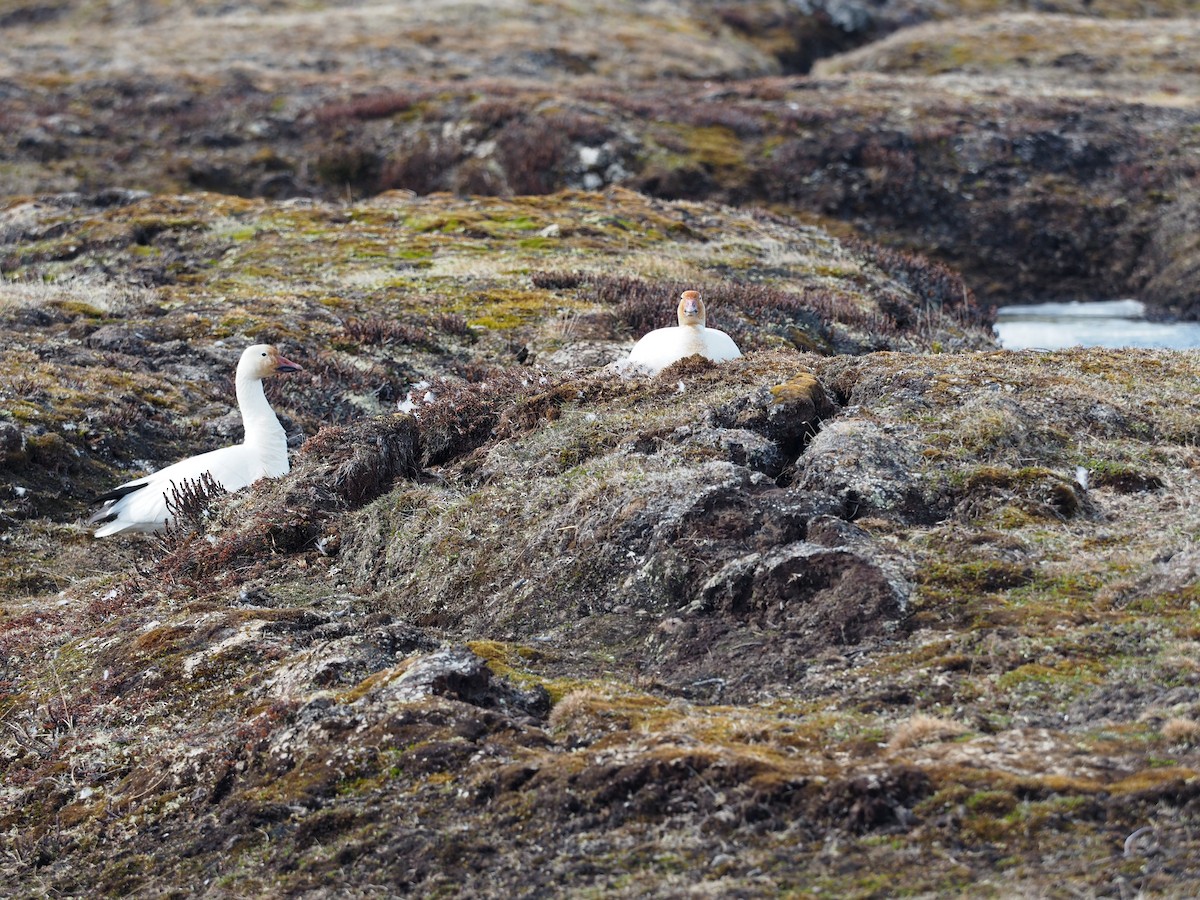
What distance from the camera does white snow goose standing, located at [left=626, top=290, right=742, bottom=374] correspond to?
414 inches

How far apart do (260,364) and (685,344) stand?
4.14 meters

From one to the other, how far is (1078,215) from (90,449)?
20.5 metres

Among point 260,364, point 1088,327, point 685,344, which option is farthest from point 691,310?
point 1088,327

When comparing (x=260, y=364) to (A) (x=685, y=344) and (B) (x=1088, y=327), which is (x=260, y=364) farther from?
(B) (x=1088, y=327)

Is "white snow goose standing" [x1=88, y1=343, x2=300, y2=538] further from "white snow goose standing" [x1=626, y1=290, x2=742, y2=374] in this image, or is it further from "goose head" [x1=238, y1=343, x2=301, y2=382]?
"white snow goose standing" [x1=626, y1=290, x2=742, y2=374]

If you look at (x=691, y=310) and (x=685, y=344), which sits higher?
(x=691, y=310)

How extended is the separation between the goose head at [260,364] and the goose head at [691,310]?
12.2ft

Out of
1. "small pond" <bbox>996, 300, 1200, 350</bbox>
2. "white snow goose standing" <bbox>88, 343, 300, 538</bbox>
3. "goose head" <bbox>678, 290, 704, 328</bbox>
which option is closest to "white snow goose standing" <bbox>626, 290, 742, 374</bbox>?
"goose head" <bbox>678, 290, 704, 328</bbox>

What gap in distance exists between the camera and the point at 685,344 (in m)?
10.6

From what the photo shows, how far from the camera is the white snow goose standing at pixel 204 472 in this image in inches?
413

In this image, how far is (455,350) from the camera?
1464 cm

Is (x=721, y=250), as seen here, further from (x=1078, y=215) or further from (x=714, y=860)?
(x=714, y=860)

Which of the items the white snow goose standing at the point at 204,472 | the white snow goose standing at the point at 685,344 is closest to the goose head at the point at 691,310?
the white snow goose standing at the point at 685,344

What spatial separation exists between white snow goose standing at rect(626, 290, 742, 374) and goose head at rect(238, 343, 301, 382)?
3453mm
